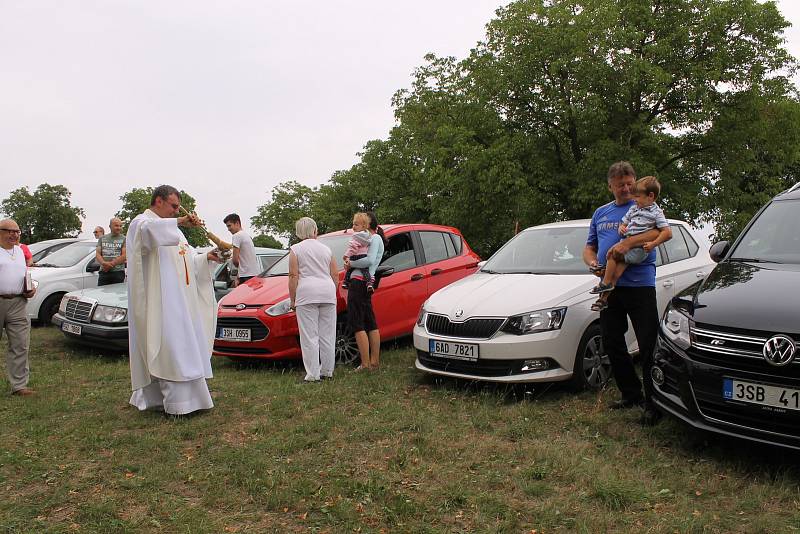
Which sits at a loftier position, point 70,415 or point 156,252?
point 156,252

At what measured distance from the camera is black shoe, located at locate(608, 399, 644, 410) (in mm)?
5180

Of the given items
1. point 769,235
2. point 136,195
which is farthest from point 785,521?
point 136,195

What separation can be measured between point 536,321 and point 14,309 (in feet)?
16.5

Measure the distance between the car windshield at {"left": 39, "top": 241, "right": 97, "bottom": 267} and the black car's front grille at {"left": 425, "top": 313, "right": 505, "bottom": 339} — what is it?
815 centimetres

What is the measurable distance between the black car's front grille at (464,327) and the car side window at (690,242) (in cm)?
279

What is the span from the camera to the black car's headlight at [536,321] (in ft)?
17.8

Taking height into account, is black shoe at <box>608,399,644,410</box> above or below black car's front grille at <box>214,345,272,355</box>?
below

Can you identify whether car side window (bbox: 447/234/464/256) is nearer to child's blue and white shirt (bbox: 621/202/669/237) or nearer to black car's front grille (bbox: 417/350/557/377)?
black car's front grille (bbox: 417/350/557/377)

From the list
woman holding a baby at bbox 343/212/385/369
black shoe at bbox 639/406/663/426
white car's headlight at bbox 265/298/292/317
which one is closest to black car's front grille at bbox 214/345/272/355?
white car's headlight at bbox 265/298/292/317

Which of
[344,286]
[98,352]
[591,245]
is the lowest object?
[98,352]

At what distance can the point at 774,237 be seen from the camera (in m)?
4.78

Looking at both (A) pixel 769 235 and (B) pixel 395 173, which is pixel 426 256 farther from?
(B) pixel 395 173

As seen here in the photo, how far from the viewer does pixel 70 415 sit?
5.66m

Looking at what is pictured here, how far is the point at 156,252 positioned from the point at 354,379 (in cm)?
235
